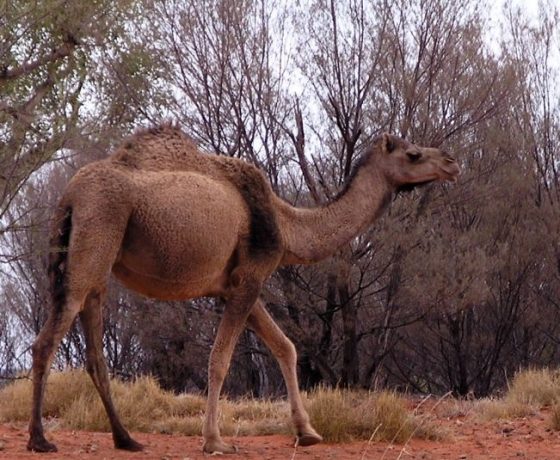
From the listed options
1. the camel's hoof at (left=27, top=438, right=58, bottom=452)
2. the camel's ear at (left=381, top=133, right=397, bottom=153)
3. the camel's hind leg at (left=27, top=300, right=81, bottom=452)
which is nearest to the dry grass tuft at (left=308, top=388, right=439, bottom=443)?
the camel's ear at (left=381, top=133, right=397, bottom=153)

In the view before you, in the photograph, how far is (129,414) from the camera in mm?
9930

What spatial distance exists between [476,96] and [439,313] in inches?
165

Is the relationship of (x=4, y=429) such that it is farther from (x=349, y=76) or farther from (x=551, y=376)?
(x=349, y=76)

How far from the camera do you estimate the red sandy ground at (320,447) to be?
7.14 m

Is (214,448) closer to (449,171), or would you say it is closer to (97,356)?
(97,356)

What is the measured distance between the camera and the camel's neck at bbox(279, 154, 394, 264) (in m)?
8.09

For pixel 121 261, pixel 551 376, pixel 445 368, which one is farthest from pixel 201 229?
pixel 445 368

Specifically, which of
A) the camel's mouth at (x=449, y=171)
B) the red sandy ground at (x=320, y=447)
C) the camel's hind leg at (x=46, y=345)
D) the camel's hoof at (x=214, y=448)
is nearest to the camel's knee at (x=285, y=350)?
the red sandy ground at (x=320, y=447)

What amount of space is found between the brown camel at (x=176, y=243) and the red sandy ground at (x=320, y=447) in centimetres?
22

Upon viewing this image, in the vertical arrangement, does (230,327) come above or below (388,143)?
below

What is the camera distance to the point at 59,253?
682cm

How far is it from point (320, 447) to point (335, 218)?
186 cm

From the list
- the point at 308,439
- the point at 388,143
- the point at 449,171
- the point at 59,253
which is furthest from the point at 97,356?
the point at 449,171

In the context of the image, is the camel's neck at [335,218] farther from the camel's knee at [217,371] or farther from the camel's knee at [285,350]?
the camel's knee at [217,371]
